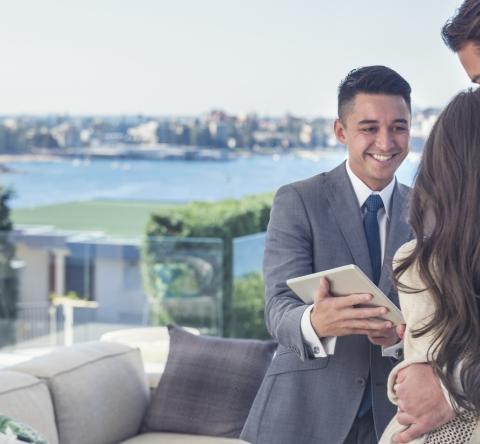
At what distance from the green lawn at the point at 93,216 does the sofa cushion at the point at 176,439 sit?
19.2ft

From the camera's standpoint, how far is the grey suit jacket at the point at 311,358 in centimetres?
211

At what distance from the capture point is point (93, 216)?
33.8 feet

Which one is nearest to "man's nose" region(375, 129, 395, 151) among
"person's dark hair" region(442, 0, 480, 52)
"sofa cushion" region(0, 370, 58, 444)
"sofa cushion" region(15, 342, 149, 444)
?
"person's dark hair" region(442, 0, 480, 52)

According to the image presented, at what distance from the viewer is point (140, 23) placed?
1140 cm

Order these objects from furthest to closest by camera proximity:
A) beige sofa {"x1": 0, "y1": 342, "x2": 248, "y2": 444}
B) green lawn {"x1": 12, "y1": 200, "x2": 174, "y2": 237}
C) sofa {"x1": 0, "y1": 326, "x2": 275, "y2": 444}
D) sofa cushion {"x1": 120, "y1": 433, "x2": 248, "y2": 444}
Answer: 1. green lawn {"x1": 12, "y1": 200, "x2": 174, "y2": 237}
2. sofa cushion {"x1": 120, "y1": 433, "x2": 248, "y2": 444}
3. sofa {"x1": 0, "y1": 326, "x2": 275, "y2": 444}
4. beige sofa {"x1": 0, "y1": 342, "x2": 248, "y2": 444}

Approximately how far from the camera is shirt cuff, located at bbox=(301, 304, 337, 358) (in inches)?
78.6

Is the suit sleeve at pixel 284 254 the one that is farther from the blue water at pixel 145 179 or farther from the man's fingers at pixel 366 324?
the blue water at pixel 145 179

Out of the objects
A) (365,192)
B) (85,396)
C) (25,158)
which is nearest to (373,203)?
(365,192)

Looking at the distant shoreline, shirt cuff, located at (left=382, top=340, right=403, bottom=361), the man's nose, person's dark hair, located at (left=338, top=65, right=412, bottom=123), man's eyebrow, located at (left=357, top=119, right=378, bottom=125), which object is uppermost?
person's dark hair, located at (left=338, top=65, right=412, bottom=123)

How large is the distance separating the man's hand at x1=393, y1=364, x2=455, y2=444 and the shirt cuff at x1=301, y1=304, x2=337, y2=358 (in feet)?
1.47

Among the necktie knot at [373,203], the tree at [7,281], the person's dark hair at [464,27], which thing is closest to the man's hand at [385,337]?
the necktie knot at [373,203]

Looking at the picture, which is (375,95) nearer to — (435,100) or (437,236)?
(437,236)

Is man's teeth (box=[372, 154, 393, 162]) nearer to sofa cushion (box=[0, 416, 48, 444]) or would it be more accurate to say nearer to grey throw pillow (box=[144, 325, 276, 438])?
sofa cushion (box=[0, 416, 48, 444])

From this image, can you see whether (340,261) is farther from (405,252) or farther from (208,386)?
(208,386)
